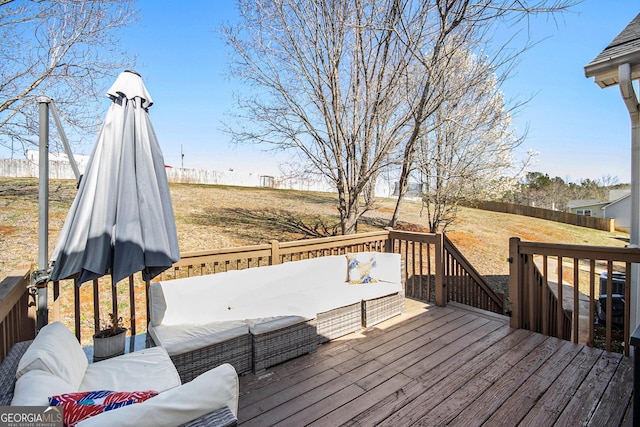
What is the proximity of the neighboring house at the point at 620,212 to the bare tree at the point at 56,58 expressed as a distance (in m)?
30.5

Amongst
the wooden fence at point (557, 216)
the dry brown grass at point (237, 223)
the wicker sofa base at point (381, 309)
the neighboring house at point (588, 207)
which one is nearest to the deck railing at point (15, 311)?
the wicker sofa base at point (381, 309)

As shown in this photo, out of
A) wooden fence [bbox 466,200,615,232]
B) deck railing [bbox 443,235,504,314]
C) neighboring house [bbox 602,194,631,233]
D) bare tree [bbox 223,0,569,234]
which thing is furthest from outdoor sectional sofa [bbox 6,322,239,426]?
neighboring house [bbox 602,194,631,233]

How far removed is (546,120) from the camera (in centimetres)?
705

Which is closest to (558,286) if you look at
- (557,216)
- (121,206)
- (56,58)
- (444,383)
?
(444,383)

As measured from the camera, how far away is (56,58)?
→ 6.38 meters

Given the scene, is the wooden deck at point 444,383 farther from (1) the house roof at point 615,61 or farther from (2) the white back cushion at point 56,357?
(1) the house roof at point 615,61

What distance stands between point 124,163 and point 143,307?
11.4 ft

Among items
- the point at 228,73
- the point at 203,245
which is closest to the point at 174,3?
the point at 228,73

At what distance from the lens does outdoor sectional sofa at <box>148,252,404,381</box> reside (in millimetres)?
2604

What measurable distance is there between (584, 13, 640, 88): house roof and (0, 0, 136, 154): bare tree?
796 centimetres

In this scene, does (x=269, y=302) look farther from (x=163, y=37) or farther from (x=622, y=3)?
(x=622, y=3)

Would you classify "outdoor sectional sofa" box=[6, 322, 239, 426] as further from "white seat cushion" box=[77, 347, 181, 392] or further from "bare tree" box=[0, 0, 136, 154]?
"bare tree" box=[0, 0, 136, 154]

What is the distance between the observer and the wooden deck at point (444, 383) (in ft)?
7.20

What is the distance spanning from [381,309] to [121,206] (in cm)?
296
